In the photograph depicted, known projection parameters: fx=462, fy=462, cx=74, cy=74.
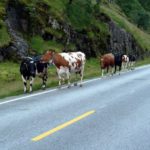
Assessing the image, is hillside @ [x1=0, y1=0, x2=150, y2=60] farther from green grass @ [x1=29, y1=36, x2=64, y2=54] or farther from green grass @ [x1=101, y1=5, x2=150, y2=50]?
green grass @ [x1=101, y1=5, x2=150, y2=50]

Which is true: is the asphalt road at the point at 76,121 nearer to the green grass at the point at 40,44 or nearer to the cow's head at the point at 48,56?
the cow's head at the point at 48,56

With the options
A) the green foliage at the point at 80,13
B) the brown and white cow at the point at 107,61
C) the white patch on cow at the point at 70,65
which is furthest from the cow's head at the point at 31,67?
the green foliage at the point at 80,13

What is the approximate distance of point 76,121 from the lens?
38.8 ft

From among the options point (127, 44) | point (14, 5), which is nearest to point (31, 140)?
point (14, 5)

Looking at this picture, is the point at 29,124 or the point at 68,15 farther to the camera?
the point at 68,15

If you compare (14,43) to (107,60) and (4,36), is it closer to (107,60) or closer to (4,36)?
(4,36)

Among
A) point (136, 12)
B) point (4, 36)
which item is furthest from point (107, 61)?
point (136, 12)

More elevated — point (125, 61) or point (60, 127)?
point (60, 127)

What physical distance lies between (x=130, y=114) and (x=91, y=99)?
360cm

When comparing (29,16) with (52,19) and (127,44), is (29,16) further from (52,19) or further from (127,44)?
(127,44)

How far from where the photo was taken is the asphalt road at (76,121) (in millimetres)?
9344

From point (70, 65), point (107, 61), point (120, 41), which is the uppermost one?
point (70, 65)

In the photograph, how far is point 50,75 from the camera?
27062 millimetres

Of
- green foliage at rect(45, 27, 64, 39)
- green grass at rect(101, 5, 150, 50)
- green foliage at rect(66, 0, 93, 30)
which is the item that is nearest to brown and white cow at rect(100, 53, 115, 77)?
green foliage at rect(45, 27, 64, 39)
